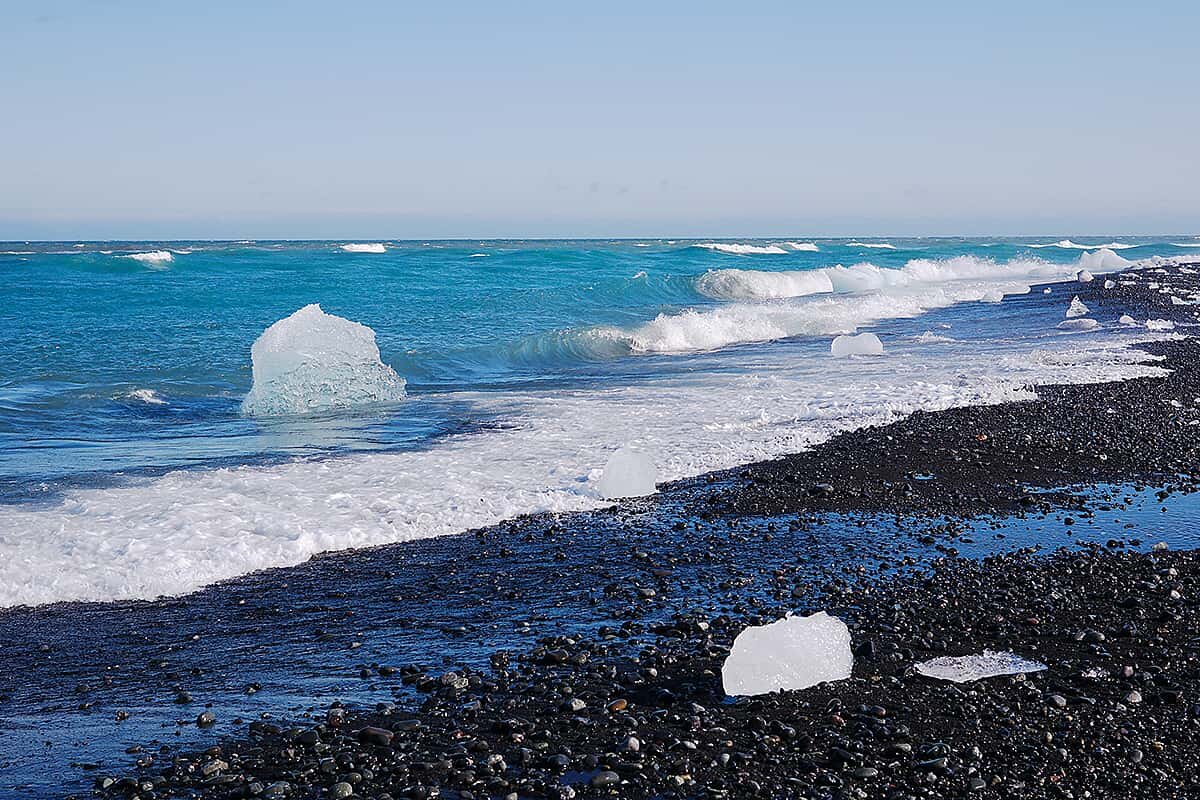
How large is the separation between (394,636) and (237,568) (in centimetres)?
179

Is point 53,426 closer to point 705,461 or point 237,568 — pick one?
point 237,568

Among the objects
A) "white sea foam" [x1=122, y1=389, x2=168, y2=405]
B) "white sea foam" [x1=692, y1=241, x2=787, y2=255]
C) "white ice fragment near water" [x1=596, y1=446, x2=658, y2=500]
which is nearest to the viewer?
"white ice fragment near water" [x1=596, y1=446, x2=658, y2=500]

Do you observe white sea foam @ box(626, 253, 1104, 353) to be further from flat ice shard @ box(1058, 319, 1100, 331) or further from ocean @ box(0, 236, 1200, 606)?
flat ice shard @ box(1058, 319, 1100, 331)

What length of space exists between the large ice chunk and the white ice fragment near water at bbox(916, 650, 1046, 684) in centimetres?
1082

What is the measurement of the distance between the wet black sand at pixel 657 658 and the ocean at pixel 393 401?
2.90 feet

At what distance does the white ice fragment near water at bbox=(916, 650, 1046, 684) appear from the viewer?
5.32m

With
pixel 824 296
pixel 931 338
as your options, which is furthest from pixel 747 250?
pixel 931 338

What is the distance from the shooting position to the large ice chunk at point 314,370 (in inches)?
587

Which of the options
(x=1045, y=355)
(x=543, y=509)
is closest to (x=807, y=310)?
(x=1045, y=355)

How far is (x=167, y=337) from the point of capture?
77.6ft

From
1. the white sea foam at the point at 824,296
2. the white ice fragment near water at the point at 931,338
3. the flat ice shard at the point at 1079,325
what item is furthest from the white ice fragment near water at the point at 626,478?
the flat ice shard at the point at 1079,325

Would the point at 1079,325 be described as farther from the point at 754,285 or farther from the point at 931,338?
the point at 754,285

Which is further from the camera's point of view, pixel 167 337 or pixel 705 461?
pixel 167 337

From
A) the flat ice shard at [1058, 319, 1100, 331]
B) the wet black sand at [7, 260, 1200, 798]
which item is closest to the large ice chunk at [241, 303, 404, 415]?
the wet black sand at [7, 260, 1200, 798]
